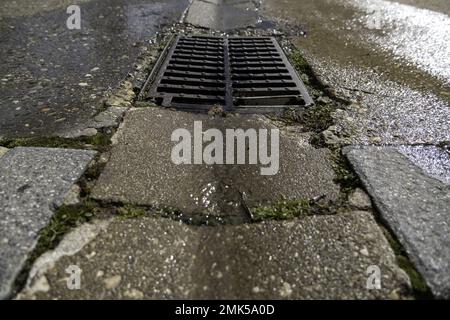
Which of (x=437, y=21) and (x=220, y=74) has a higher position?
(x=437, y=21)

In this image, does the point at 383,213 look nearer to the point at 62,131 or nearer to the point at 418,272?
the point at 418,272

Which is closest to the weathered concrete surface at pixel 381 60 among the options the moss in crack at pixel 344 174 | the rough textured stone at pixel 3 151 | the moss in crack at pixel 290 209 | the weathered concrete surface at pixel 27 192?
the moss in crack at pixel 344 174

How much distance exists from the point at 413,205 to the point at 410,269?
11.8 inches

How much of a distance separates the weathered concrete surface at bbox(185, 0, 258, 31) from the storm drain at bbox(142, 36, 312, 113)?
0.53 m

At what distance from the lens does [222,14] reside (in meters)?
3.63

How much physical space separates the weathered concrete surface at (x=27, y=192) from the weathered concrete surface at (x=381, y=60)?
129cm

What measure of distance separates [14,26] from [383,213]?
3077 millimetres

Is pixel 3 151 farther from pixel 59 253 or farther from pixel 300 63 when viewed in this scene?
pixel 300 63

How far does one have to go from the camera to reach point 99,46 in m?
2.67

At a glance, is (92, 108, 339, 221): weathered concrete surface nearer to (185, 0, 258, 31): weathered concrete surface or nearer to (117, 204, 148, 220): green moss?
(117, 204, 148, 220): green moss

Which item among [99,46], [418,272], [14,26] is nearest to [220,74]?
[99,46]

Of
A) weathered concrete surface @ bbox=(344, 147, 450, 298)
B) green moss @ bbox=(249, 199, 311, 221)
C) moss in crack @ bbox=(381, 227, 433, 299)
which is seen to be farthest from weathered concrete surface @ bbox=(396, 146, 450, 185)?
green moss @ bbox=(249, 199, 311, 221)

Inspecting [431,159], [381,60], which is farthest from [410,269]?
[381,60]

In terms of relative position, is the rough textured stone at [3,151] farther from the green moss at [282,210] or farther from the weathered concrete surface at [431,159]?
the weathered concrete surface at [431,159]
